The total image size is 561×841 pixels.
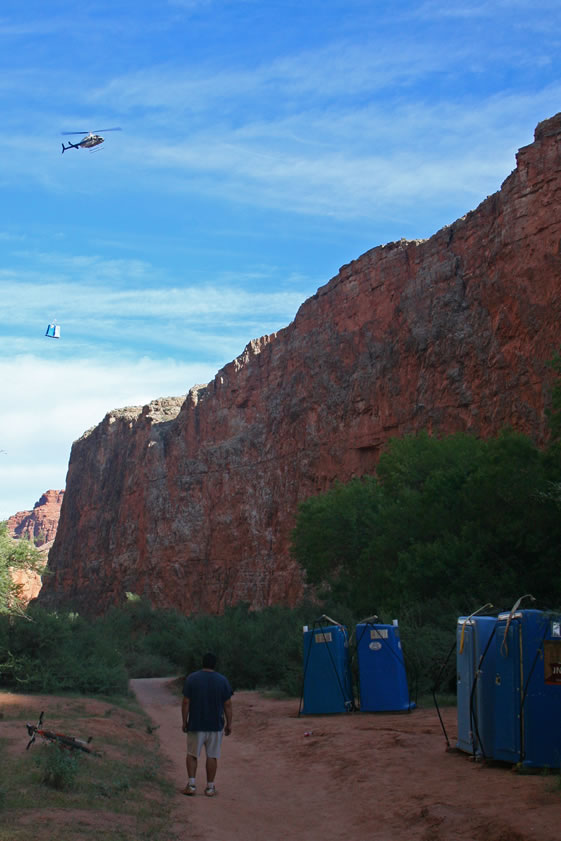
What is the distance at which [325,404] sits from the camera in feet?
172

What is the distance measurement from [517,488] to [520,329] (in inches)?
721

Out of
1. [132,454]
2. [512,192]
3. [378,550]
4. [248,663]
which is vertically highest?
[512,192]

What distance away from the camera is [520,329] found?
125ft

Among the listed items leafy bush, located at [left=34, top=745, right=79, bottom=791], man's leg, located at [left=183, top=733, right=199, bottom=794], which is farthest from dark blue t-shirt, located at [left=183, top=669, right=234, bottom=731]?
leafy bush, located at [left=34, top=745, right=79, bottom=791]

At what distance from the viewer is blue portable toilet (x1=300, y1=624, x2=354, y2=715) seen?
631 inches

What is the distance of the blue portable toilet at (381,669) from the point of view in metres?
15.5

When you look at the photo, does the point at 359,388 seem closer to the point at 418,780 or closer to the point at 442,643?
the point at 442,643

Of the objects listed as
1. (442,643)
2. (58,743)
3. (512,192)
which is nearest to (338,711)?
(442,643)

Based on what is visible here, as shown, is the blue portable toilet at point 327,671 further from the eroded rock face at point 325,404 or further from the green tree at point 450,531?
the eroded rock face at point 325,404

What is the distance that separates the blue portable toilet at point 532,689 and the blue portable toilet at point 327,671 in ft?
21.1

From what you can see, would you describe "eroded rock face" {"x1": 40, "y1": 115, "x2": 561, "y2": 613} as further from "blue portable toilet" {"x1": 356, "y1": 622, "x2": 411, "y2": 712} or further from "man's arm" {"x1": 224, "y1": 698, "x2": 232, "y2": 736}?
"man's arm" {"x1": 224, "y1": 698, "x2": 232, "y2": 736}

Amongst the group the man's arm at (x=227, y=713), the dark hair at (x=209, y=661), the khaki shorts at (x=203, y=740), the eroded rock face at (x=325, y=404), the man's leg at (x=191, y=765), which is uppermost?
the eroded rock face at (x=325, y=404)

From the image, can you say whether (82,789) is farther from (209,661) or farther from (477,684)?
(477,684)

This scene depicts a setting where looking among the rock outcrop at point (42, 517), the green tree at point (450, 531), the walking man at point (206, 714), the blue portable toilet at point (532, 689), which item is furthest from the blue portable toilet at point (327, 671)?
the rock outcrop at point (42, 517)
